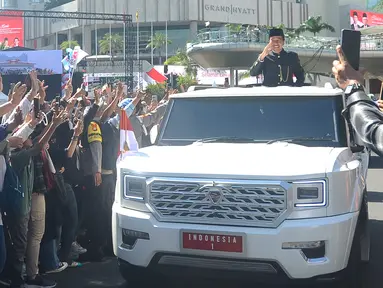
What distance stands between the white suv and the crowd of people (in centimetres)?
99

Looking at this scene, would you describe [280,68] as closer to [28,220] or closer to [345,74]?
[28,220]

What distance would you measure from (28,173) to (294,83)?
11.9 ft

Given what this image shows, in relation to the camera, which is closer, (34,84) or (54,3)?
(34,84)

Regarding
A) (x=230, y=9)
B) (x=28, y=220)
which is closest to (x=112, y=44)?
(x=230, y=9)

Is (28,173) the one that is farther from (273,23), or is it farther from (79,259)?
(273,23)

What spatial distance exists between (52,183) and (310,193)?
285cm

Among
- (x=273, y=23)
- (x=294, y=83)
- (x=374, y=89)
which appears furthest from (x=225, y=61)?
(x=273, y=23)

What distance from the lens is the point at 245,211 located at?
444 centimetres

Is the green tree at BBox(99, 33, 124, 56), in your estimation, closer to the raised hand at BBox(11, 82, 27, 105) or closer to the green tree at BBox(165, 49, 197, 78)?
the green tree at BBox(165, 49, 197, 78)

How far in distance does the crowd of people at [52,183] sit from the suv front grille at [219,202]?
1.41 meters

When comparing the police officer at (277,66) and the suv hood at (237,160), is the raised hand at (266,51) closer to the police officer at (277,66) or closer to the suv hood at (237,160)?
the police officer at (277,66)

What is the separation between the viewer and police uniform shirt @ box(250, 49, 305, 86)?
721 centimetres

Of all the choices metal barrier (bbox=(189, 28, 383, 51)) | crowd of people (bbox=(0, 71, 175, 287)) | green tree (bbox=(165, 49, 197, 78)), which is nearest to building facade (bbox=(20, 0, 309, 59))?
green tree (bbox=(165, 49, 197, 78))

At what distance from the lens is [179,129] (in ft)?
19.3
